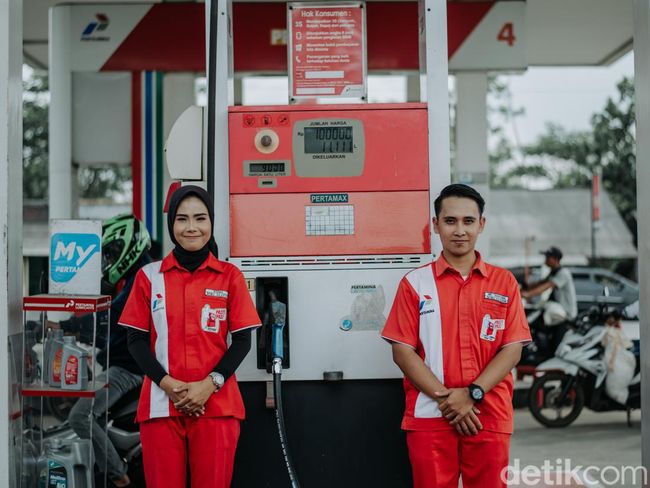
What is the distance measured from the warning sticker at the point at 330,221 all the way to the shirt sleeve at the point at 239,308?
507 millimetres

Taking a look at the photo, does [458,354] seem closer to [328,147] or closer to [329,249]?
[329,249]

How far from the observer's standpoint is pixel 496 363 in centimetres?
311

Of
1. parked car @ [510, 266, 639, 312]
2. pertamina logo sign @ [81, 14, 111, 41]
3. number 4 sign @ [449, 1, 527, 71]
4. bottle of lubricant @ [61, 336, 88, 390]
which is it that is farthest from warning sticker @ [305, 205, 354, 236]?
parked car @ [510, 266, 639, 312]

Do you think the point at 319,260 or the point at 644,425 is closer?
the point at 644,425

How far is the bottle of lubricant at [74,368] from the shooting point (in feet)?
12.3

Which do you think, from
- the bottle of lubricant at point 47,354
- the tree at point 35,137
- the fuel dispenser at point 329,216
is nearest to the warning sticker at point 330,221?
the fuel dispenser at point 329,216

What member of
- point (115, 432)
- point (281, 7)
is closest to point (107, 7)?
point (281, 7)

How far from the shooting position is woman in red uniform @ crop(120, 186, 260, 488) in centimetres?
319

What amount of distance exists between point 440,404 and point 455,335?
0.27 metres

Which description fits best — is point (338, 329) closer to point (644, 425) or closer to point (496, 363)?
Result: point (496, 363)

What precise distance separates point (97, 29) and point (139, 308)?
17.7ft

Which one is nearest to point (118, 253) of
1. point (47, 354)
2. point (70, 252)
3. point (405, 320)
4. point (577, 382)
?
point (70, 252)

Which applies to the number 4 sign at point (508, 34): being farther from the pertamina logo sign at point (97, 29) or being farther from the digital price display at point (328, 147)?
the digital price display at point (328, 147)

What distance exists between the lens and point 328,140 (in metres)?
3.68
